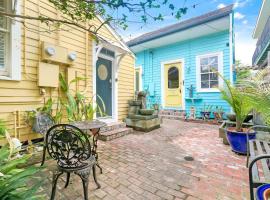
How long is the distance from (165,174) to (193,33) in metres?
6.07

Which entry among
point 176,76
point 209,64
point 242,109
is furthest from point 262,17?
point 242,109

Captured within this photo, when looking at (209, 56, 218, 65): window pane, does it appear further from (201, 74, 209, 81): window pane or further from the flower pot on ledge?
the flower pot on ledge

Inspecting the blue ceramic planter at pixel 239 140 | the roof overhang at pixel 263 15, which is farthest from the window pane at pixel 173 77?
the blue ceramic planter at pixel 239 140

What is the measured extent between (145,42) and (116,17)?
18.9 ft

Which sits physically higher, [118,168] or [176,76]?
[176,76]

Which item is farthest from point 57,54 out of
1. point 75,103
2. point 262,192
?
point 262,192

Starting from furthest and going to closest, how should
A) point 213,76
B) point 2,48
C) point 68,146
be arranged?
1. point 213,76
2. point 2,48
3. point 68,146

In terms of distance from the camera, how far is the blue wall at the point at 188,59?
6.26m

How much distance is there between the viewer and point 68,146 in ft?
5.46

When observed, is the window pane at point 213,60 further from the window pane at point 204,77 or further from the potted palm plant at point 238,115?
the potted palm plant at point 238,115

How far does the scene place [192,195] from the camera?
1.83 meters

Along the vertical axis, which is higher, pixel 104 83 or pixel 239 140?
pixel 104 83

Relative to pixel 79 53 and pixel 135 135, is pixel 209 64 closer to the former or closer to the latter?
pixel 135 135

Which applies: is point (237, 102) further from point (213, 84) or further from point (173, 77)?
point (173, 77)
